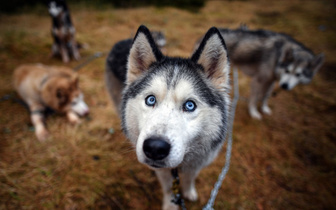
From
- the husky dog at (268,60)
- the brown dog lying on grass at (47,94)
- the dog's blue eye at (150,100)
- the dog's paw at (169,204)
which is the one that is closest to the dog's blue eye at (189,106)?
the dog's blue eye at (150,100)

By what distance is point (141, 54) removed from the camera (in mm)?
1761

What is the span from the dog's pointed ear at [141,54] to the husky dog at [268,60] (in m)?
2.74

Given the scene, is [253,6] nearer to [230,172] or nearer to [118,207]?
[230,172]

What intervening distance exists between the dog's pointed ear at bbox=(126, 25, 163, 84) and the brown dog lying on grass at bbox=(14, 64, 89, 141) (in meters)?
2.17

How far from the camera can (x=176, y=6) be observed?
8.91 meters

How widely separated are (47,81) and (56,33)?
2700 mm

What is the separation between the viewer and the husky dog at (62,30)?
482 centimetres

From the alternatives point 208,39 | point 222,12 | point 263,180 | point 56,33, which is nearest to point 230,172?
point 263,180

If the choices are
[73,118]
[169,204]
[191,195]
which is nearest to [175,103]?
[169,204]

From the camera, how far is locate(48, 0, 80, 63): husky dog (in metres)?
4.82

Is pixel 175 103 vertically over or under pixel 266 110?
over

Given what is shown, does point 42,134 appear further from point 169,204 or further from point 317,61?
point 317,61

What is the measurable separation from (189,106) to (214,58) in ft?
1.92

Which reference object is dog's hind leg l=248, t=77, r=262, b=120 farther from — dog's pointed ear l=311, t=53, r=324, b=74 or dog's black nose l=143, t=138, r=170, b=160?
dog's black nose l=143, t=138, r=170, b=160
